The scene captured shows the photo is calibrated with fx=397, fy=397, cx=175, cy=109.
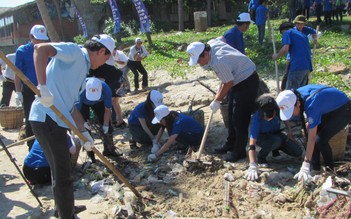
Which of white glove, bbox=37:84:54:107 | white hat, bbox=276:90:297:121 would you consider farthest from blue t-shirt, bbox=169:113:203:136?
white glove, bbox=37:84:54:107

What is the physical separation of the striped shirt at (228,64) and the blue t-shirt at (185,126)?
111 centimetres

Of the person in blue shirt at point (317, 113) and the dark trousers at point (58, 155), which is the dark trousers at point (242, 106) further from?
the dark trousers at point (58, 155)

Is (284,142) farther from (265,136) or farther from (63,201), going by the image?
(63,201)

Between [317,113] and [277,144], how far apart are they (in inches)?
37.4

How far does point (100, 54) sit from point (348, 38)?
34.9 feet

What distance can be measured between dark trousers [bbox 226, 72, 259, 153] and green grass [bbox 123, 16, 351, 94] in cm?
320

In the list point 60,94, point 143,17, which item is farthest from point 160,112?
Answer: point 143,17

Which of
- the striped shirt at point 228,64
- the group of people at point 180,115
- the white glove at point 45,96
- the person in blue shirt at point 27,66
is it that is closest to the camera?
the white glove at point 45,96

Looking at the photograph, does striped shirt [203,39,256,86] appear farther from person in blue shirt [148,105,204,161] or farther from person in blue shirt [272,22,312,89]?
person in blue shirt [272,22,312,89]

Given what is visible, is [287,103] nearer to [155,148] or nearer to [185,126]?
[185,126]

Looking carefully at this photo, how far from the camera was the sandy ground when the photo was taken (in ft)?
13.9

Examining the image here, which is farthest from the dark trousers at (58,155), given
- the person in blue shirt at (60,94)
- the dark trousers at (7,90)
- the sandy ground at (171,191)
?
the dark trousers at (7,90)

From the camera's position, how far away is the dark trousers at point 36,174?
16.6ft

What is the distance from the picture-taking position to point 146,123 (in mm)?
6445
